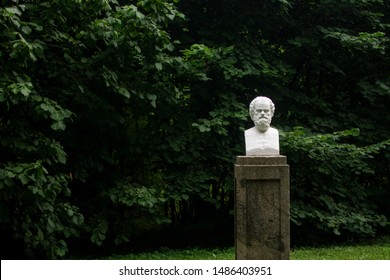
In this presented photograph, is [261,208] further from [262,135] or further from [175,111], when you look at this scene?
[175,111]

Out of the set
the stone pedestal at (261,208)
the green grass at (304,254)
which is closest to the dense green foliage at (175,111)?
the green grass at (304,254)

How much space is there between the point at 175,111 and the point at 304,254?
3.22 meters

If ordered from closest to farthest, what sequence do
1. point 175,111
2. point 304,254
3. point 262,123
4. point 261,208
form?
point 261,208 → point 262,123 → point 304,254 → point 175,111

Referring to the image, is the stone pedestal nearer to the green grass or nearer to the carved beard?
the carved beard

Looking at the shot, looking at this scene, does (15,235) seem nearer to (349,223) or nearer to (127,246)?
(127,246)

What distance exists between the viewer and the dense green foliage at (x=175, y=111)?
307 inches

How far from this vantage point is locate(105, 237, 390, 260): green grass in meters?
9.09

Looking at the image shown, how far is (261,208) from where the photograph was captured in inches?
262

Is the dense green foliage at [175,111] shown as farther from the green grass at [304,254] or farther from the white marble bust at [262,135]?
the white marble bust at [262,135]

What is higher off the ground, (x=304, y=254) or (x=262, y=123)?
(x=262, y=123)

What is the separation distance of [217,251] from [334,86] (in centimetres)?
448

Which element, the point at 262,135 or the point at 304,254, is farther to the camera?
the point at 304,254

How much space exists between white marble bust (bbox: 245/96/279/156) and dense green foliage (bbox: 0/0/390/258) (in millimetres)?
1981

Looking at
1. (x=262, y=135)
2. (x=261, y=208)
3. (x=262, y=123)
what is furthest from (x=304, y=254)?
(x=262, y=123)
